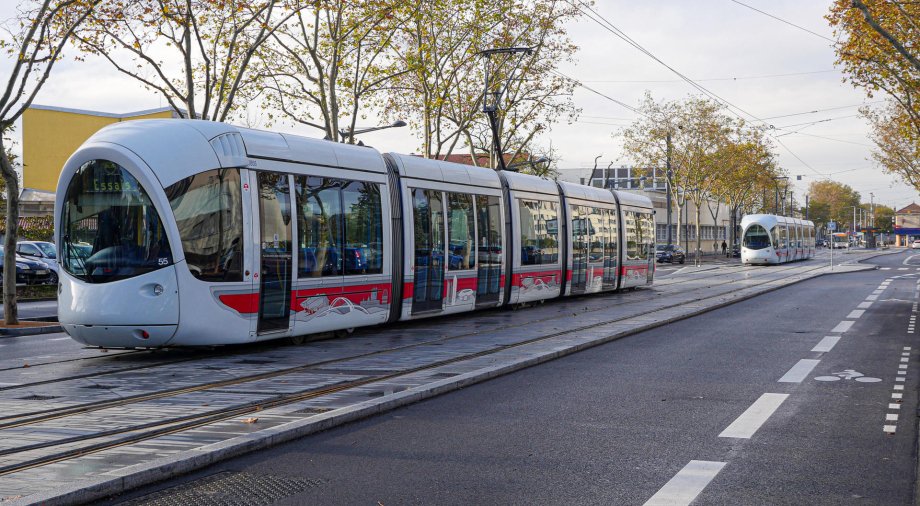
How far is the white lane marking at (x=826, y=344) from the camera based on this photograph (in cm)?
1294

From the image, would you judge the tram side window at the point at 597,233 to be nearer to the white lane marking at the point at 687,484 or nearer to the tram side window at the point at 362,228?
the tram side window at the point at 362,228

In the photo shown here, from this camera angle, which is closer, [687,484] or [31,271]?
[687,484]

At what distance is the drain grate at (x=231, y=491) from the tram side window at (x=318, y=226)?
7381mm

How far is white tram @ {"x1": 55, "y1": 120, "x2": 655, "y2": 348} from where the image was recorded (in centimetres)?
1125

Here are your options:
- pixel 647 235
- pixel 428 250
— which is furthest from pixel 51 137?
pixel 428 250

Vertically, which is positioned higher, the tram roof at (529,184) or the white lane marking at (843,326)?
the tram roof at (529,184)

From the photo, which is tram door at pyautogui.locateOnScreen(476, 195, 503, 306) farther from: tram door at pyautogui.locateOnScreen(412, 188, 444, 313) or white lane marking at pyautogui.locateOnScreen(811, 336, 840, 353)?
white lane marking at pyautogui.locateOnScreen(811, 336, 840, 353)

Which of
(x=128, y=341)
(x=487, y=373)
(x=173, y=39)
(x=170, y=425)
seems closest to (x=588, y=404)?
(x=487, y=373)

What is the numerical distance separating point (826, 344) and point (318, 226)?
7954 millimetres

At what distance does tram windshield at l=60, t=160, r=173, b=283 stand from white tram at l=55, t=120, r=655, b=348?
0.02 m

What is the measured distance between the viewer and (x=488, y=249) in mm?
18812

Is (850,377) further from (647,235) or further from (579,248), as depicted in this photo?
(647,235)

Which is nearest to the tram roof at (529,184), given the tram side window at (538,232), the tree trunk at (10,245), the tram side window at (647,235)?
the tram side window at (538,232)

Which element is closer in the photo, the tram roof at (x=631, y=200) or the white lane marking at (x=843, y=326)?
the white lane marking at (x=843, y=326)
